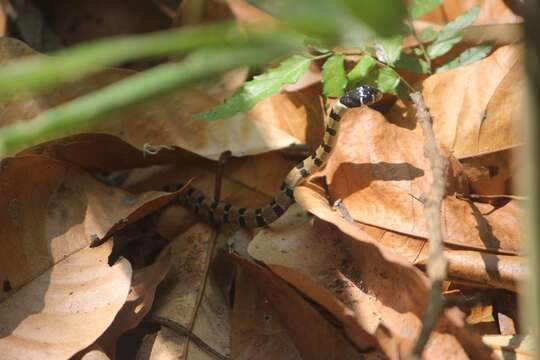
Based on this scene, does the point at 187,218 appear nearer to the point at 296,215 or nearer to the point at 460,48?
the point at 296,215

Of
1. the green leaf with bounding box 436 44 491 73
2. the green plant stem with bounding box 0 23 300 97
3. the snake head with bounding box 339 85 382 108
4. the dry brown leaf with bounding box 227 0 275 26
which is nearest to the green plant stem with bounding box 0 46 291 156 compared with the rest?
the green plant stem with bounding box 0 23 300 97

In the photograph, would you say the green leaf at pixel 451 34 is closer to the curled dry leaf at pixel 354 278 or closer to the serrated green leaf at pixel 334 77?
the serrated green leaf at pixel 334 77

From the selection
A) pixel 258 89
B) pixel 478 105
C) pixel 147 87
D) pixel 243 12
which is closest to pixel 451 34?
pixel 478 105

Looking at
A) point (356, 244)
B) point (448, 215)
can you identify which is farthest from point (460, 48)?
point (356, 244)

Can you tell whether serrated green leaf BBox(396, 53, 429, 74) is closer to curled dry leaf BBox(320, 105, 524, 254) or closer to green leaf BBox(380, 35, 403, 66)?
green leaf BBox(380, 35, 403, 66)

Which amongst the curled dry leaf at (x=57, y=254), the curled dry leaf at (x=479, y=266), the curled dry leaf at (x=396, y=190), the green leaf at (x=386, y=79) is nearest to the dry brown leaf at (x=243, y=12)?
the green leaf at (x=386, y=79)

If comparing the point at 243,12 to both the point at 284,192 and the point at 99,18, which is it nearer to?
the point at 99,18
